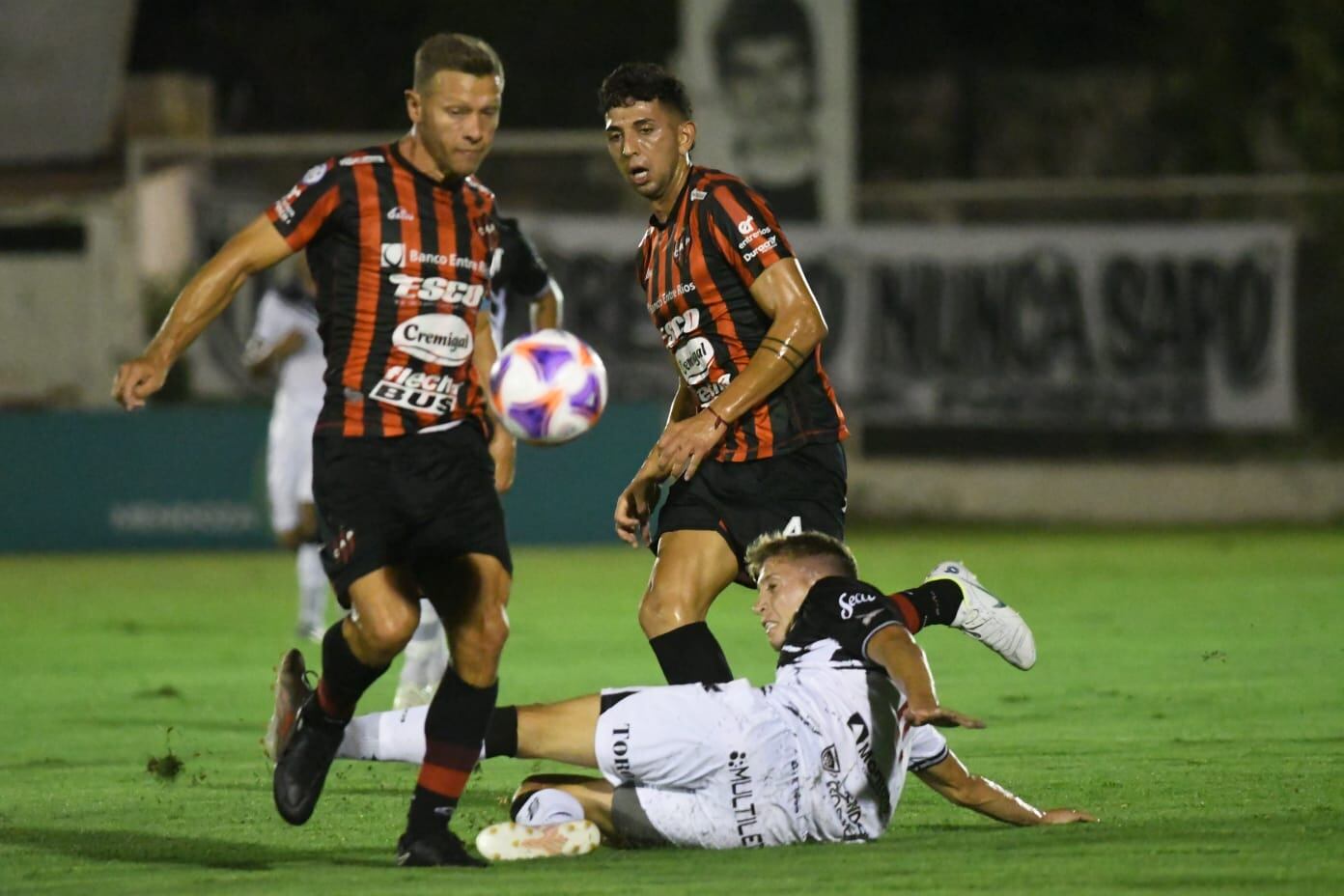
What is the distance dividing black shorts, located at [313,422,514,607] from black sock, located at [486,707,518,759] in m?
0.43

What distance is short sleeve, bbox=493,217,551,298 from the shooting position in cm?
785

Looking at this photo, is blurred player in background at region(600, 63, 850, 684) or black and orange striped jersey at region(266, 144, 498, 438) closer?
black and orange striped jersey at region(266, 144, 498, 438)

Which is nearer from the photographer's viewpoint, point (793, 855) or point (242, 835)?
point (793, 855)

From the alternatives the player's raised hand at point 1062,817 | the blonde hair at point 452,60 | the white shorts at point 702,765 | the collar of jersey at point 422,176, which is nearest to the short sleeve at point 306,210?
the collar of jersey at point 422,176

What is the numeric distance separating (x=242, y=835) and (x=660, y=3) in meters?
26.0

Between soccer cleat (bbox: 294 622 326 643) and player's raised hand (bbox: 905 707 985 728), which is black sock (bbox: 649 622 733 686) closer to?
player's raised hand (bbox: 905 707 985 728)

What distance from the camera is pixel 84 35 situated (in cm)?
2511

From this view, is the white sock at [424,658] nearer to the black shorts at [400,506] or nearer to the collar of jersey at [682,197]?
the collar of jersey at [682,197]

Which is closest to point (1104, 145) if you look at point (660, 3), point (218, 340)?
point (660, 3)

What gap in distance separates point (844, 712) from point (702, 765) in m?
0.40

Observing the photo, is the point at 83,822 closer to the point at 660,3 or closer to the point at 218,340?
the point at 218,340

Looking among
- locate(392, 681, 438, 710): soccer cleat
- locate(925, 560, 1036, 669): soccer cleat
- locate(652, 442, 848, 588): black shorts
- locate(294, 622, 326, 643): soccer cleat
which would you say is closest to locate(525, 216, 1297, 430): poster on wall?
locate(294, 622, 326, 643): soccer cleat

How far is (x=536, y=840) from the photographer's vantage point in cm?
573

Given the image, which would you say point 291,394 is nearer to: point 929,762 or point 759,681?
point 759,681
